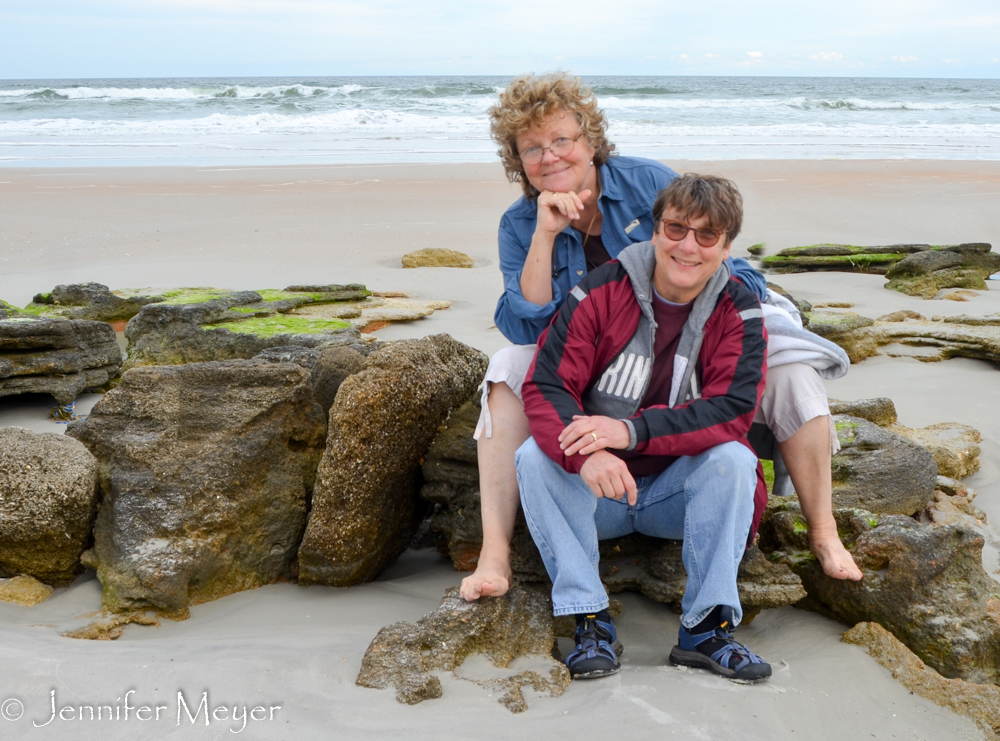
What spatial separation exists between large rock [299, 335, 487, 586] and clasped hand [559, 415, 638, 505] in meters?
0.83

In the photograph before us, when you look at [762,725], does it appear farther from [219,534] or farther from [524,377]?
[219,534]

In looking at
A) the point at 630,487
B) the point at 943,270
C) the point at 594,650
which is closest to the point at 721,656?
the point at 594,650

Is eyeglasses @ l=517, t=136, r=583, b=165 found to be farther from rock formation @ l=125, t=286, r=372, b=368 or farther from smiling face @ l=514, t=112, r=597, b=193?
rock formation @ l=125, t=286, r=372, b=368

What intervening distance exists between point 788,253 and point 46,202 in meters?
11.6

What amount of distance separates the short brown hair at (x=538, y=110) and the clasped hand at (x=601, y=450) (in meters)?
1.33

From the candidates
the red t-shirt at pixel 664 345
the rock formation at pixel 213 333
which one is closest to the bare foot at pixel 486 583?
the red t-shirt at pixel 664 345

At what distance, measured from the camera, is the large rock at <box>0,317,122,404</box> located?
5074 mm

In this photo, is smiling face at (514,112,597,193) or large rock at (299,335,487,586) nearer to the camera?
large rock at (299,335,487,586)

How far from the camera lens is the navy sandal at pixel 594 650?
2727mm

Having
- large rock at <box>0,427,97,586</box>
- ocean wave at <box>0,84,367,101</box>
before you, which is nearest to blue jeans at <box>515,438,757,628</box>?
large rock at <box>0,427,97,586</box>

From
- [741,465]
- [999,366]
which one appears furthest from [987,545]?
[999,366]

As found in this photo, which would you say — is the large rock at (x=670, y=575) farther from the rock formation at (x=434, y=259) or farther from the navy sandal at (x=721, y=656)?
the rock formation at (x=434, y=259)

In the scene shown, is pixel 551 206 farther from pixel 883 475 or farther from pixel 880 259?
pixel 880 259

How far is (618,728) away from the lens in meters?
2.47
